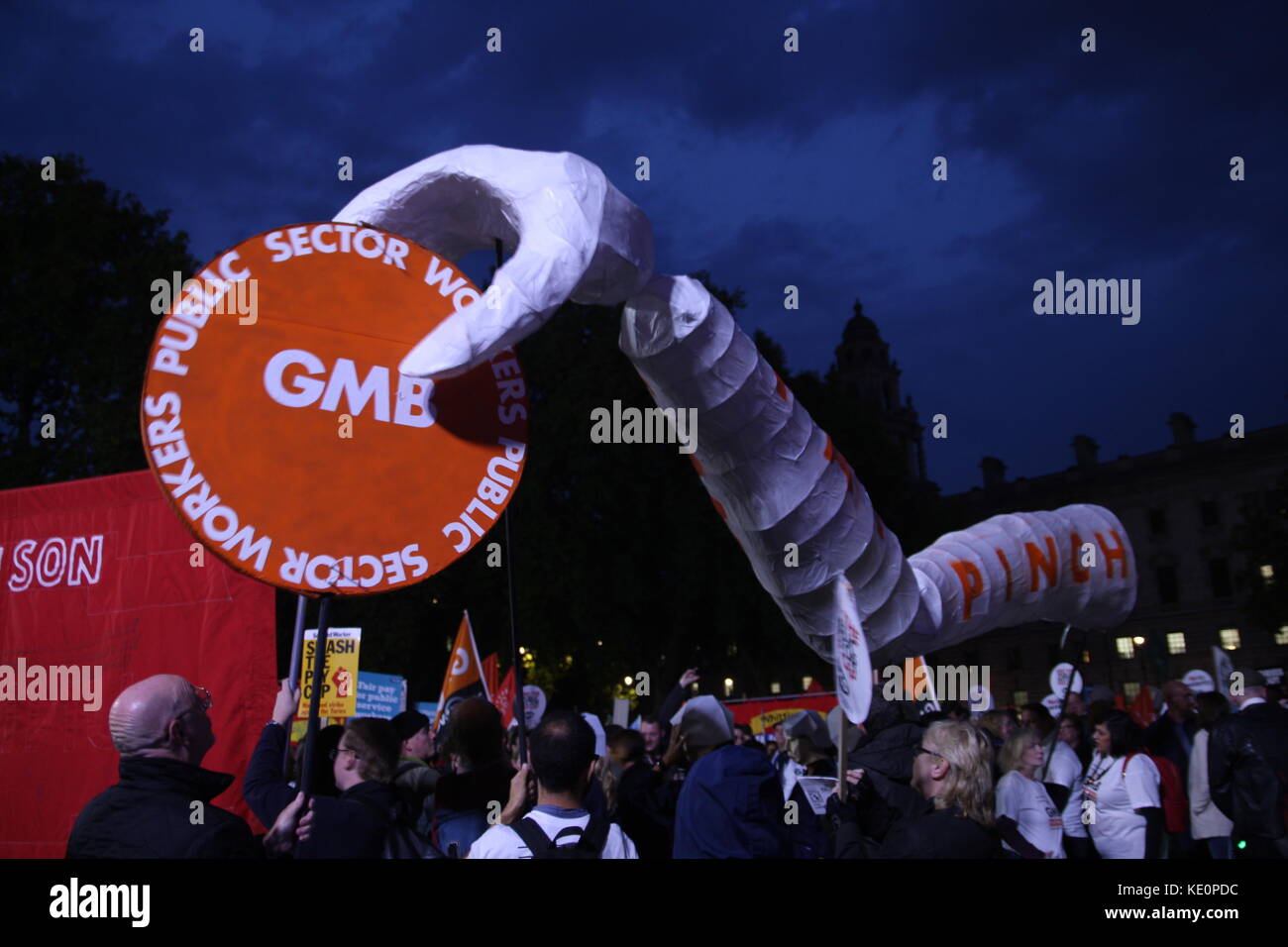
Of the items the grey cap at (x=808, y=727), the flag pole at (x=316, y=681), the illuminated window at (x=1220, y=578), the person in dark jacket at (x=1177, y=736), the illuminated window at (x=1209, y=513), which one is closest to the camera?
the flag pole at (x=316, y=681)

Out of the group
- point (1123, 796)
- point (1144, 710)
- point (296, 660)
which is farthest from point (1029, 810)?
point (1144, 710)

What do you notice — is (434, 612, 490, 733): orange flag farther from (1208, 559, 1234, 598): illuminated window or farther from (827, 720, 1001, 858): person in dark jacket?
(1208, 559, 1234, 598): illuminated window

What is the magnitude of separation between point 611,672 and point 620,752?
19.4 metres

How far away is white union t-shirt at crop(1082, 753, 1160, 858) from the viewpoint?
638cm

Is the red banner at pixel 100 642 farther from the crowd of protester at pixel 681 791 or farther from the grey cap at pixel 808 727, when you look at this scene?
the grey cap at pixel 808 727

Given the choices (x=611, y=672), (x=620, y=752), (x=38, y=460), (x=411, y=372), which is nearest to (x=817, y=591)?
(x=620, y=752)

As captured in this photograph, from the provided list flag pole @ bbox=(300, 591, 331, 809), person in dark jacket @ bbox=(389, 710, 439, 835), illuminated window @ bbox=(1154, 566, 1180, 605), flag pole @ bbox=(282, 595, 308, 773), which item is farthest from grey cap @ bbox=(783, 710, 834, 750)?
illuminated window @ bbox=(1154, 566, 1180, 605)

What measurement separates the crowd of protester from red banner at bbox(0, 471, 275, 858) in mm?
657

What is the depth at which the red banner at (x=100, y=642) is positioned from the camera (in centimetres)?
455

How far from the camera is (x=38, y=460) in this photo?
57.6 feet

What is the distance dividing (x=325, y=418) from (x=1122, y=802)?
577 cm

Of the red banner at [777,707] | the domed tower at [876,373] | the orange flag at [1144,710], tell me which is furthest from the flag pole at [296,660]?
the domed tower at [876,373]

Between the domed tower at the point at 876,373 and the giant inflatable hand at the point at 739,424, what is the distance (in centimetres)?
7135
